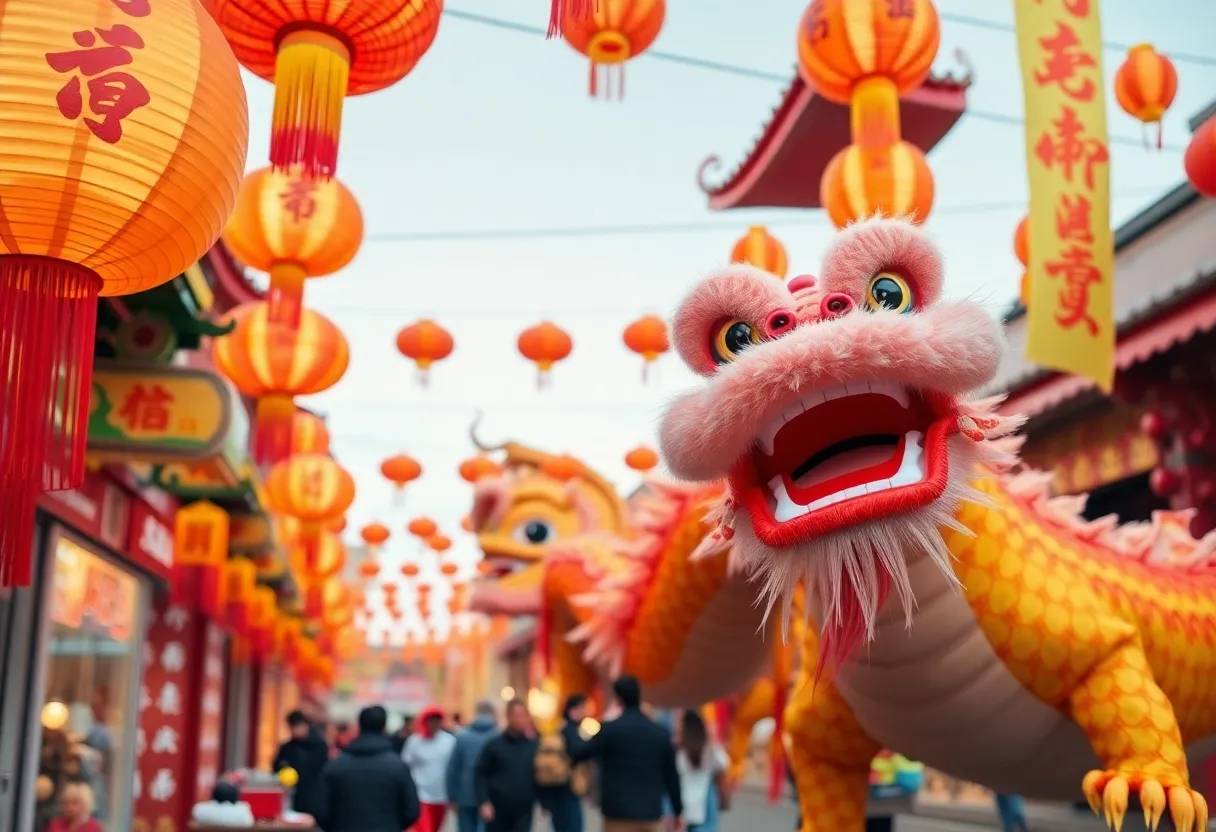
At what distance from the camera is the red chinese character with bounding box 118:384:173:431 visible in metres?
6.61

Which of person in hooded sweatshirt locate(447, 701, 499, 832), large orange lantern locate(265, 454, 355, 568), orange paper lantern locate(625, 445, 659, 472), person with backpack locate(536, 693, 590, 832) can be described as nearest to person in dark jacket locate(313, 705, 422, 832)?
person with backpack locate(536, 693, 590, 832)

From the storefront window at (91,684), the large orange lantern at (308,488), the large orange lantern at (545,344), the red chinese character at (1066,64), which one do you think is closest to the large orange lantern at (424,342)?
the large orange lantern at (545,344)

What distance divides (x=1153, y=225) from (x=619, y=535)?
16.9 feet

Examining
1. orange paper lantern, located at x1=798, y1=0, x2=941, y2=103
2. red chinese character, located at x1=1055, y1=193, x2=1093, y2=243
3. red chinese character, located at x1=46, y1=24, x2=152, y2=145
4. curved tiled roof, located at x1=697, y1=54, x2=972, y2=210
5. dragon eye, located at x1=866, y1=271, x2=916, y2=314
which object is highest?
curved tiled roof, located at x1=697, y1=54, x2=972, y2=210

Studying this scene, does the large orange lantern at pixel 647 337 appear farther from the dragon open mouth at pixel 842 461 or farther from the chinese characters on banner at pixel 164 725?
the dragon open mouth at pixel 842 461

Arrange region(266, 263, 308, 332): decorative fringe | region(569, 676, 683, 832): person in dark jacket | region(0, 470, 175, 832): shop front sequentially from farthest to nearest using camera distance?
region(0, 470, 175, 832): shop front, region(569, 676, 683, 832): person in dark jacket, region(266, 263, 308, 332): decorative fringe

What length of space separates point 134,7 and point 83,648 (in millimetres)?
7526

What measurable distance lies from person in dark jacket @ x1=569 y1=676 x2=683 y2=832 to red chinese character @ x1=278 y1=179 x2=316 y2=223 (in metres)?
2.96

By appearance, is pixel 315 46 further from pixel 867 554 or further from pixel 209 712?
pixel 209 712

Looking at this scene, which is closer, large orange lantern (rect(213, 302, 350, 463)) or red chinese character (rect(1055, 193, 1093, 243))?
red chinese character (rect(1055, 193, 1093, 243))

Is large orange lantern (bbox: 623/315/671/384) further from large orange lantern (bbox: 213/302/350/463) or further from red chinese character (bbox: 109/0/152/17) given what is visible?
red chinese character (bbox: 109/0/152/17)

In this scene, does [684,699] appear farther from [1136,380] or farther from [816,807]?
[1136,380]

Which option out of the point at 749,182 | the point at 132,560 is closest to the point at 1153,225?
the point at 749,182

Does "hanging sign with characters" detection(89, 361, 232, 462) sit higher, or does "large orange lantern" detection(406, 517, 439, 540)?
"large orange lantern" detection(406, 517, 439, 540)
